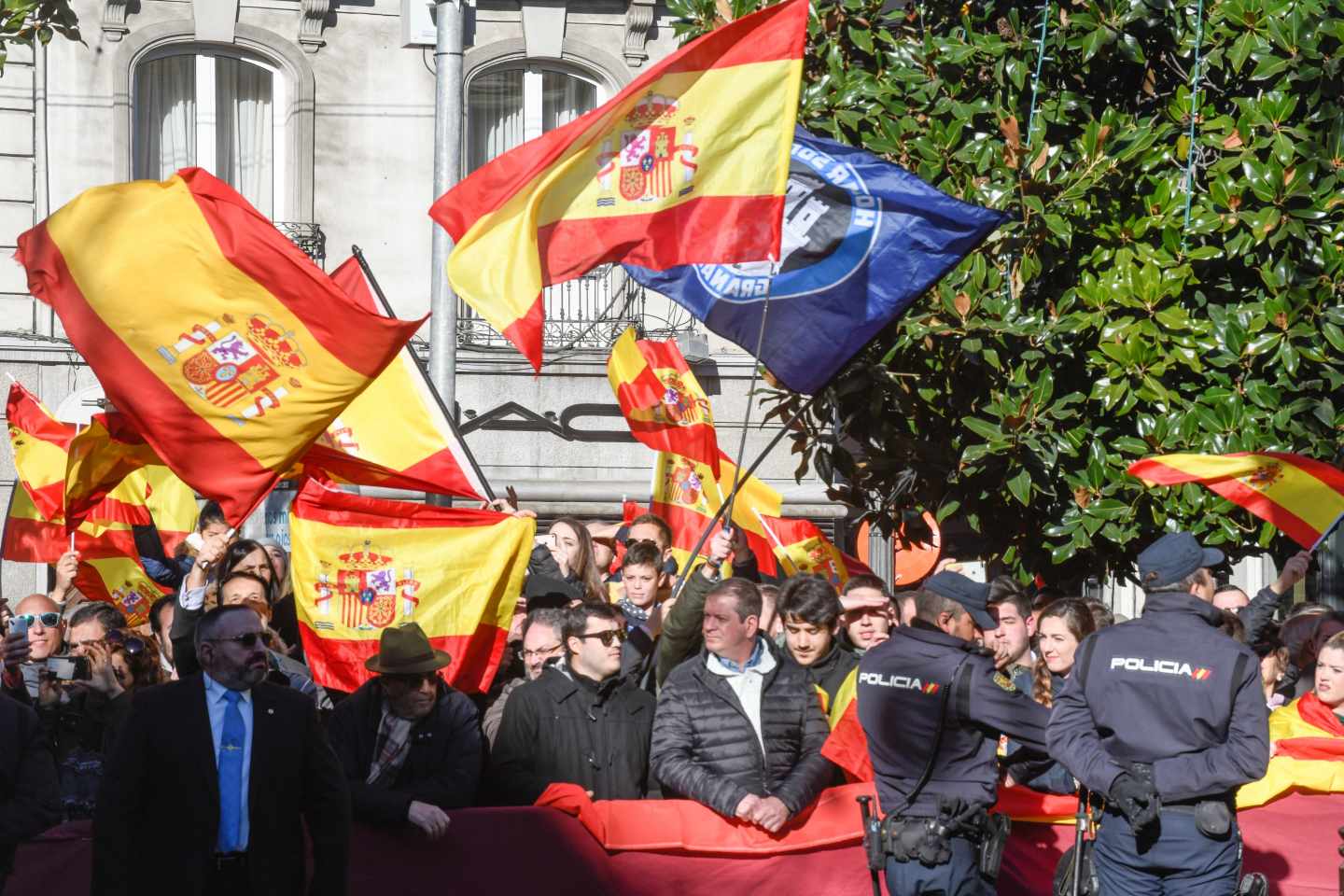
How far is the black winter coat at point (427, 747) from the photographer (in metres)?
7.98

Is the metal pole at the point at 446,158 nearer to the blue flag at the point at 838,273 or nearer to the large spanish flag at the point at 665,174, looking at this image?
the blue flag at the point at 838,273

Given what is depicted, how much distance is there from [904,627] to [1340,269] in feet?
13.3

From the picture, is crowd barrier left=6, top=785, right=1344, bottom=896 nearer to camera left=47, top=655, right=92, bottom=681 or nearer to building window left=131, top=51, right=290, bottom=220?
camera left=47, top=655, right=92, bottom=681

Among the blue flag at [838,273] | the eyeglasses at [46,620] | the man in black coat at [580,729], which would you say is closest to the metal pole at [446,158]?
the eyeglasses at [46,620]

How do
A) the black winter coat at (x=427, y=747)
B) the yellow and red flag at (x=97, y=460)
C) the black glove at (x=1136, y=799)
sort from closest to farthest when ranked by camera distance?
the black glove at (x=1136, y=799), the black winter coat at (x=427, y=747), the yellow and red flag at (x=97, y=460)

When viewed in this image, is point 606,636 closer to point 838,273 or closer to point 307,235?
point 838,273

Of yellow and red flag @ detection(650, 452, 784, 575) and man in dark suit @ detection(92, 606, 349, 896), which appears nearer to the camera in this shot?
man in dark suit @ detection(92, 606, 349, 896)

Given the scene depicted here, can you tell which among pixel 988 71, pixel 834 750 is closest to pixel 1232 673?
pixel 834 750

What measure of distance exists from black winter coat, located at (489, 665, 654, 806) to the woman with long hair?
5.37ft

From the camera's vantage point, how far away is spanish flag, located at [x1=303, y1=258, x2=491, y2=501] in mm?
10258

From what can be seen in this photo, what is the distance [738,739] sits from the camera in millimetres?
8117

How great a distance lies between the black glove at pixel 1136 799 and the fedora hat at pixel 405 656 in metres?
2.69

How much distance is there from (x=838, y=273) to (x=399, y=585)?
2.62 meters

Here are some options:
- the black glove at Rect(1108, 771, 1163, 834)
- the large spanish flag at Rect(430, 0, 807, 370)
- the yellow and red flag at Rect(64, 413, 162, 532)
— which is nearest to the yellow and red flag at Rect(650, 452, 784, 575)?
the yellow and red flag at Rect(64, 413, 162, 532)
